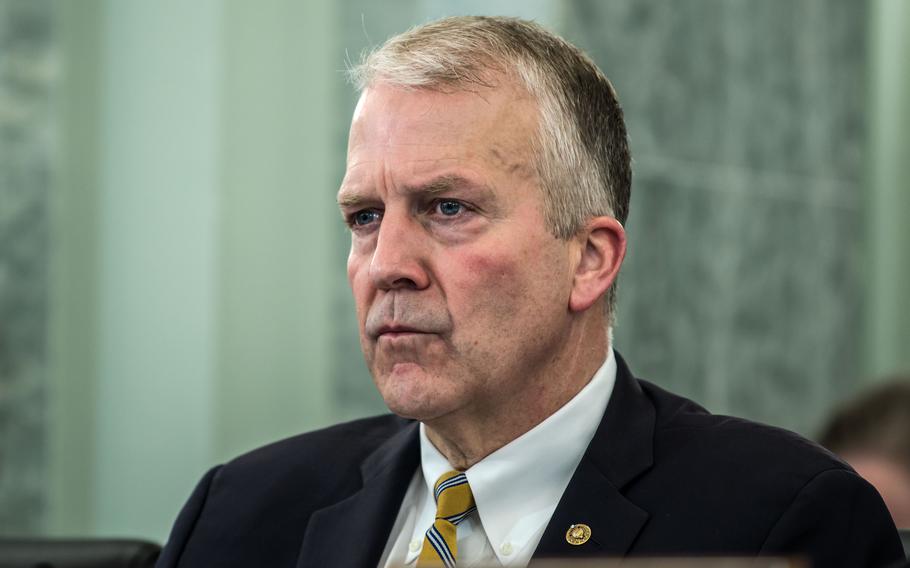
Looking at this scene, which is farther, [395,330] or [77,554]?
[77,554]

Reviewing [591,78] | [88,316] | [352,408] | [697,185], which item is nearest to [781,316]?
[697,185]

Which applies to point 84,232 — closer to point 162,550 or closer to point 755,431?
point 162,550

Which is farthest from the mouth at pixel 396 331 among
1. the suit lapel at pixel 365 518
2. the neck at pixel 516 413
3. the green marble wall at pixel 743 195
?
the green marble wall at pixel 743 195

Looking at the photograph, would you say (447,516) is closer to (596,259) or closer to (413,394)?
(413,394)

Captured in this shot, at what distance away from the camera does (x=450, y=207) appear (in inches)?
77.6

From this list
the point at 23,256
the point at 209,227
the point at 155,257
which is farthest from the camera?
the point at 23,256

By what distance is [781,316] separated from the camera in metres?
6.20

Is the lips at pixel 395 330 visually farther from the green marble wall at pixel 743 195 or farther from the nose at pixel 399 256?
the green marble wall at pixel 743 195

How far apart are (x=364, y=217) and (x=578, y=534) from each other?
Answer: 1.87ft

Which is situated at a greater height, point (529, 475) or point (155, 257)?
point (529, 475)

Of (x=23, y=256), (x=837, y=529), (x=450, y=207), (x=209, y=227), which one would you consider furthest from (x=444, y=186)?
(x=23, y=256)

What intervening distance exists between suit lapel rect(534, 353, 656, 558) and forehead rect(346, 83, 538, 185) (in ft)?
1.35

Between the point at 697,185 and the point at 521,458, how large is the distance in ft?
12.5

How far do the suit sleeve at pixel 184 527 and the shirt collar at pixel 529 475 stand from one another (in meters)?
0.52
